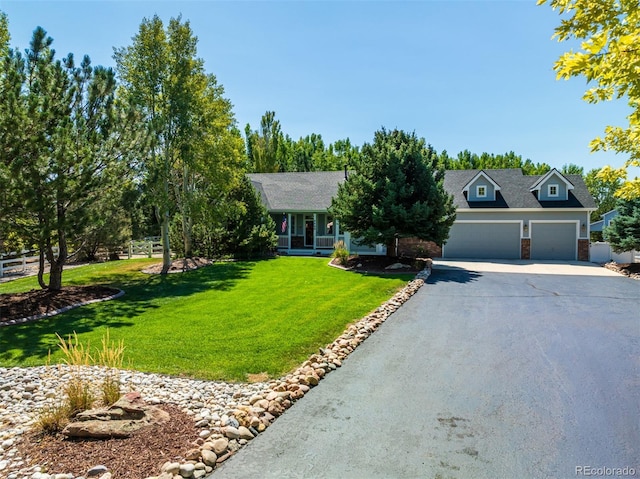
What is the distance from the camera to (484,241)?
2170 centimetres

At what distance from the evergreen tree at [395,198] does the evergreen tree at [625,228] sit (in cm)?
769

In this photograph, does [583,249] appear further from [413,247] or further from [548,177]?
[413,247]

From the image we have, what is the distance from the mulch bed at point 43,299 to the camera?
9359mm

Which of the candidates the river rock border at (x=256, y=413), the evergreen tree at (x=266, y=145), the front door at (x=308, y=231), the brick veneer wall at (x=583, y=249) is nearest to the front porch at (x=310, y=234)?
the front door at (x=308, y=231)

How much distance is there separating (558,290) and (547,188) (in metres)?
11.7

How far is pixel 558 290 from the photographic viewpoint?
12.1 meters

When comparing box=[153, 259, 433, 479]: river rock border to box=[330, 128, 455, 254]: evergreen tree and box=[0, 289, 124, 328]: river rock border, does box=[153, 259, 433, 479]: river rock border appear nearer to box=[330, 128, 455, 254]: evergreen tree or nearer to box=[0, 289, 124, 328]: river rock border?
box=[0, 289, 124, 328]: river rock border

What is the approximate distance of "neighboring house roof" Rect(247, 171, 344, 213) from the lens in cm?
2302

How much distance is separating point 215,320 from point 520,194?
1987cm

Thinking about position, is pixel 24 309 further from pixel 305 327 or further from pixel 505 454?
pixel 505 454

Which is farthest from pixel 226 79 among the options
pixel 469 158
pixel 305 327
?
pixel 469 158

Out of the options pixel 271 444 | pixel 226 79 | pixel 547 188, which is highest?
pixel 226 79

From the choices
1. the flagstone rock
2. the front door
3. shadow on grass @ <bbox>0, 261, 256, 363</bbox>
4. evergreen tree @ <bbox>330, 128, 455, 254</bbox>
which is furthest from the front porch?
the flagstone rock
